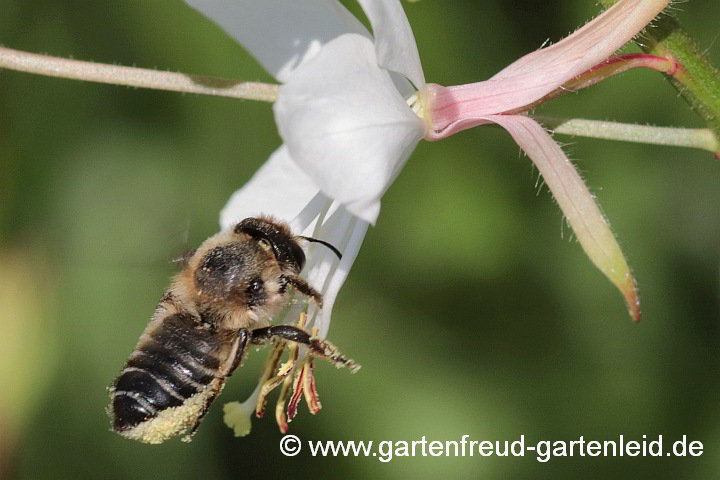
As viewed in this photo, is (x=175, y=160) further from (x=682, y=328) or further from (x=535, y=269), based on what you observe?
(x=682, y=328)

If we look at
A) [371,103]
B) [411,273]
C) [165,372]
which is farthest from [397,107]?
[411,273]

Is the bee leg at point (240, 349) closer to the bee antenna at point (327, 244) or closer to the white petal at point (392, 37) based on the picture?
the bee antenna at point (327, 244)

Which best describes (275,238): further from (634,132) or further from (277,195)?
(634,132)

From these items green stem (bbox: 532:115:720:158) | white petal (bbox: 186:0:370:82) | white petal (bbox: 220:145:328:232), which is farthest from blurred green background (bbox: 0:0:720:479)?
green stem (bbox: 532:115:720:158)

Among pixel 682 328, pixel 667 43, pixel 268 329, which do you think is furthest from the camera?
pixel 682 328

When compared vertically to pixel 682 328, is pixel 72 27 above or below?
above

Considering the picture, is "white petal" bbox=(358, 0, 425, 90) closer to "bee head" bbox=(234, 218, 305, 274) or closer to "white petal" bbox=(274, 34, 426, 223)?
"white petal" bbox=(274, 34, 426, 223)

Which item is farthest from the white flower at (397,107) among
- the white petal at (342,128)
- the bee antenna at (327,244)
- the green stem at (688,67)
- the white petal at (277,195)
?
the white petal at (277,195)

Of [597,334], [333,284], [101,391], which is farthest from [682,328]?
[101,391]
